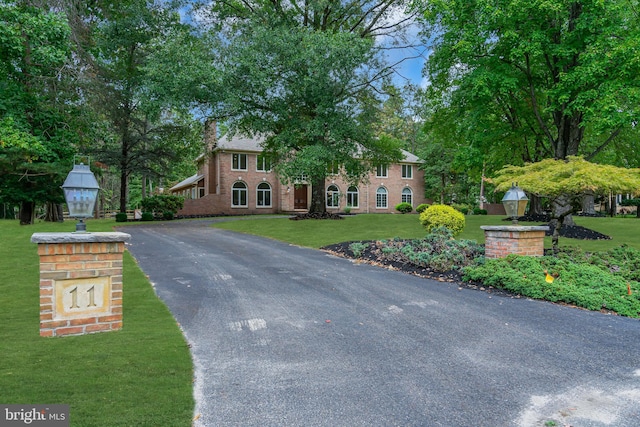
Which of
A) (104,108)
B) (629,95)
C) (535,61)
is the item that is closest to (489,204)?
(535,61)

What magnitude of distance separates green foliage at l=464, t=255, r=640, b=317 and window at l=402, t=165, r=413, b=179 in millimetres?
31534

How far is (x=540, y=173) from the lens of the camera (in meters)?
8.72

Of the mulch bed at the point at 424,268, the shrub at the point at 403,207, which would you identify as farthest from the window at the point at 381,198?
the mulch bed at the point at 424,268

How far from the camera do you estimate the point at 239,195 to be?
32500mm

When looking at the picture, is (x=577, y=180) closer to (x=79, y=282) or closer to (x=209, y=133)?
(x=79, y=282)

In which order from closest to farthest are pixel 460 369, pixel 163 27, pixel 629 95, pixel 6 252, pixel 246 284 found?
pixel 460 369, pixel 246 284, pixel 6 252, pixel 629 95, pixel 163 27

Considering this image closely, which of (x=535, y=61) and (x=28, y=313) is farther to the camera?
(x=535, y=61)

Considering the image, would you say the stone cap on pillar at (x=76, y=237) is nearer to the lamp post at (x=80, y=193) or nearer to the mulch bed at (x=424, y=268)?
the lamp post at (x=80, y=193)

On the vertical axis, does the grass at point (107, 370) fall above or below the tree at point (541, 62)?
below

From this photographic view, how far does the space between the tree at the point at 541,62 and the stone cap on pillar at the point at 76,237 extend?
10.5 m

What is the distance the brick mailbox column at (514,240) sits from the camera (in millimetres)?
7602

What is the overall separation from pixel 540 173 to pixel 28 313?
9.95 m

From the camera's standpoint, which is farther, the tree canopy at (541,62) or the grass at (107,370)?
the tree canopy at (541,62)

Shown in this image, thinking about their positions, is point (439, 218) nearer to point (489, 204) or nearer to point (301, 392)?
point (301, 392)
